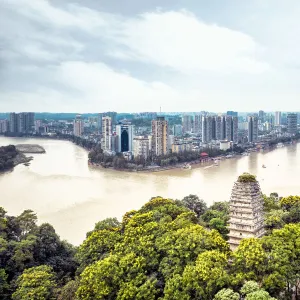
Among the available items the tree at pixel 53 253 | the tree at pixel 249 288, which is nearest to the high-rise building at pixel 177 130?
the tree at pixel 53 253

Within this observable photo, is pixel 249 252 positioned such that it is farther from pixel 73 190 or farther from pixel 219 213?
pixel 73 190

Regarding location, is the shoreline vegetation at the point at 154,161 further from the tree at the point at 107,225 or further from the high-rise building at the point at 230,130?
the tree at the point at 107,225

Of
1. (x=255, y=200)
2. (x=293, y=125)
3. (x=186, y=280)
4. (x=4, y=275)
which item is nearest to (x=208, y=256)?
(x=186, y=280)

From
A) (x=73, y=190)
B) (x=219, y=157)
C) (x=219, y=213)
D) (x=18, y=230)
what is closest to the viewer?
(x=18, y=230)

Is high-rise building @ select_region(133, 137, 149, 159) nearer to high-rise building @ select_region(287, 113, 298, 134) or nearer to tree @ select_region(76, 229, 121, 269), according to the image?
tree @ select_region(76, 229, 121, 269)

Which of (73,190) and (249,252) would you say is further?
(73,190)

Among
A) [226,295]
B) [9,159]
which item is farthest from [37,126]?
[226,295]

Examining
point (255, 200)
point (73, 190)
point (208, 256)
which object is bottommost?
point (73, 190)
